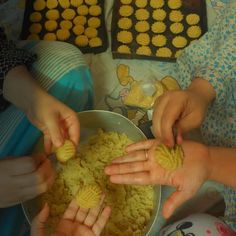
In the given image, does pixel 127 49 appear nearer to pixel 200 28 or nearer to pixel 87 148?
pixel 200 28

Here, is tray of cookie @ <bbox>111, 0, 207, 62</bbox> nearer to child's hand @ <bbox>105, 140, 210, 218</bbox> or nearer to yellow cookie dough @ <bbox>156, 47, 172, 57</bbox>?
yellow cookie dough @ <bbox>156, 47, 172, 57</bbox>

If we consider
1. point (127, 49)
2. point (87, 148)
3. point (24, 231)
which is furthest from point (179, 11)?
point (24, 231)

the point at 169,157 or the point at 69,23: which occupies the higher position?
the point at 69,23

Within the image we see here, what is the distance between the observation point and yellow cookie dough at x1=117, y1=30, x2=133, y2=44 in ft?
3.91

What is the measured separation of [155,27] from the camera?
47.9 inches

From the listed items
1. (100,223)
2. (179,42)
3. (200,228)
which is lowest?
(200,228)

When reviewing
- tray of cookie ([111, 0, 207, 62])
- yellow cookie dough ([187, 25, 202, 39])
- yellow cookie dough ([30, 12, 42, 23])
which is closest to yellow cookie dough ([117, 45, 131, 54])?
tray of cookie ([111, 0, 207, 62])

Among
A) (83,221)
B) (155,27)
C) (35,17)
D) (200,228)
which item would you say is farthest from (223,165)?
(35,17)

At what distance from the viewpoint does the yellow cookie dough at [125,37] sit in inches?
46.9

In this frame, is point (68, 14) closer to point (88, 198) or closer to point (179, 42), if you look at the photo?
point (179, 42)

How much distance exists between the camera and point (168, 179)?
71 cm

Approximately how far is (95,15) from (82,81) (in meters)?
0.41

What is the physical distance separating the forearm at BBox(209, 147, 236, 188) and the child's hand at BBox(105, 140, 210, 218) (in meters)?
0.02

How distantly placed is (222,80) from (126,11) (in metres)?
0.52
